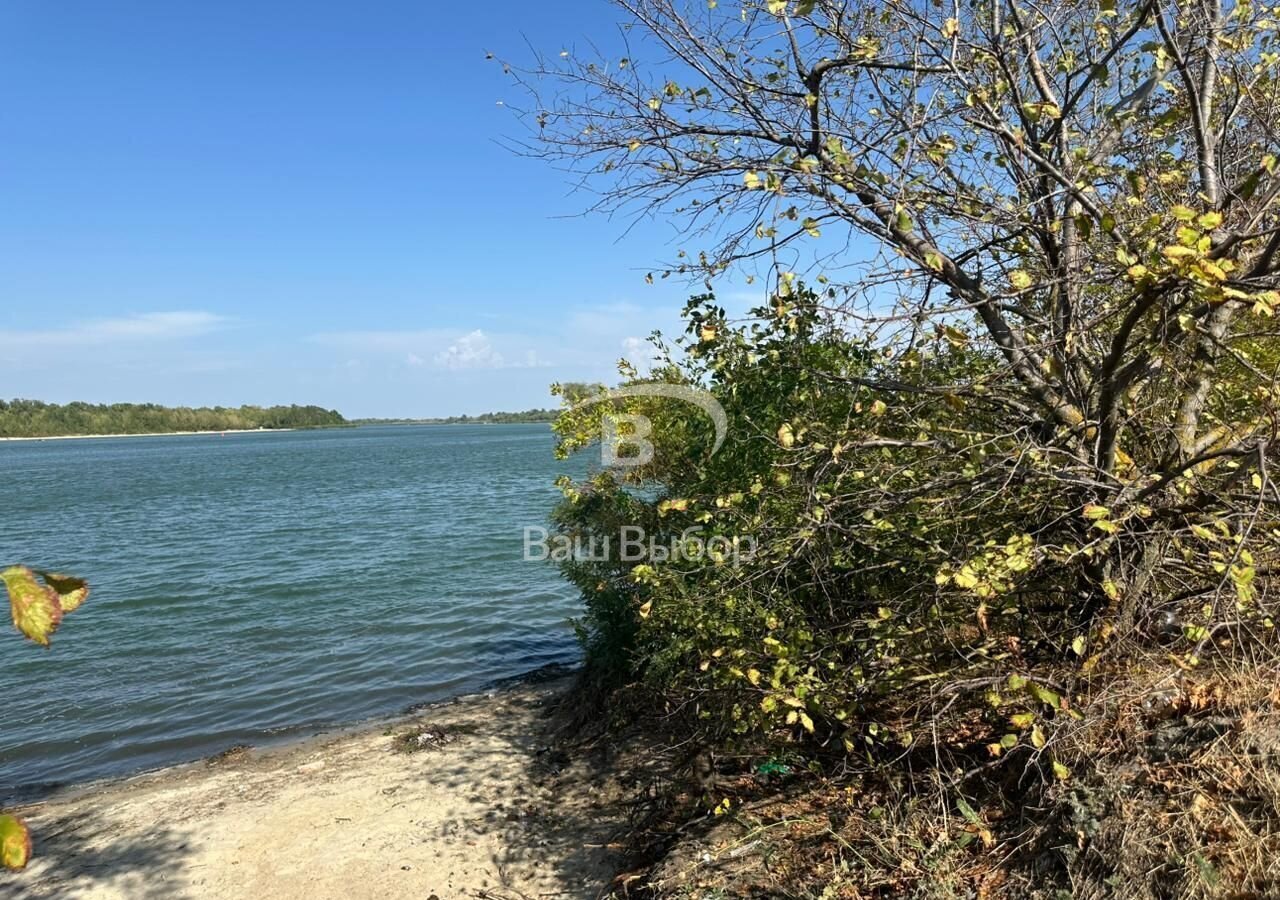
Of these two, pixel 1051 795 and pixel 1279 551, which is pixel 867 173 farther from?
pixel 1051 795

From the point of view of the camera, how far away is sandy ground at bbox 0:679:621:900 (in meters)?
6.16

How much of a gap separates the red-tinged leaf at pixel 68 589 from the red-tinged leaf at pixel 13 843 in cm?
36

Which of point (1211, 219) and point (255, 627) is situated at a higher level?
point (1211, 219)

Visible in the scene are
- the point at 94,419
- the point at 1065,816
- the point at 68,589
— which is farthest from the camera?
the point at 94,419

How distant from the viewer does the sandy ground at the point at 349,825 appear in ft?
20.2

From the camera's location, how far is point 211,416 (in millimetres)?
169750

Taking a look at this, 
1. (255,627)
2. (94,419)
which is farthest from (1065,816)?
(94,419)

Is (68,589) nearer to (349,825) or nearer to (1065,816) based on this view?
(1065,816)

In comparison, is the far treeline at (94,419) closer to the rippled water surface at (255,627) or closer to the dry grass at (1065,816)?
the rippled water surface at (255,627)

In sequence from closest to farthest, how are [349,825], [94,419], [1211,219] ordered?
[1211,219] < [349,825] < [94,419]

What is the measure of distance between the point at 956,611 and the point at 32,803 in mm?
9869

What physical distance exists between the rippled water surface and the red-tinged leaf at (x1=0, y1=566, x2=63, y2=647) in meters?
8.24

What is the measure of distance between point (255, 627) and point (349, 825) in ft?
29.2

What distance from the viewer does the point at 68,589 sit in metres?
1.43
